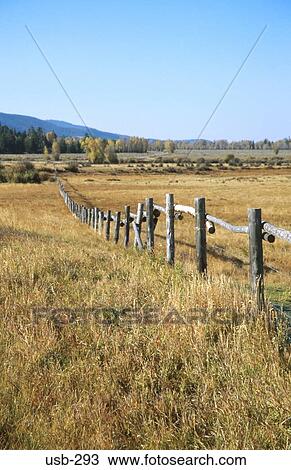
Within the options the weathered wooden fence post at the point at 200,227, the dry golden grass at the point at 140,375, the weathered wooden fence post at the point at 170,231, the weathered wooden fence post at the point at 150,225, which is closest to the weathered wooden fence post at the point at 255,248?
the dry golden grass at the point at 140,375

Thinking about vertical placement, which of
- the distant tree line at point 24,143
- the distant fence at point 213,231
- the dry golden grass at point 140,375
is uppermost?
the distant tree line at point 24,143

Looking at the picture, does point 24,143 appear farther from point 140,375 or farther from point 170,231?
point 140,375

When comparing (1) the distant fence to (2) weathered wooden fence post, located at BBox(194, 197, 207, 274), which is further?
(2) weathered wooden fence post, located at BBox(194, 197, 207, 274)

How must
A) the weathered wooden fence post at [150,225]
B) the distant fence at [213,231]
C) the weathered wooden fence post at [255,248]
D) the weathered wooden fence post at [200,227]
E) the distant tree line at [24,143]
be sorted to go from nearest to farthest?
1. the distant fence at [213,231]
2. the weathered wooden fence post at [255,248]
3. the weathered wooden fence post at [200,227]
4. the weathered wooden fence post at [150,225]
5. the distant tree line at [24,143]

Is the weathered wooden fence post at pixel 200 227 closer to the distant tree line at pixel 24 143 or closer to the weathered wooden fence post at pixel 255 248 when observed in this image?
the weathered wooden fence post at pixel 255 248

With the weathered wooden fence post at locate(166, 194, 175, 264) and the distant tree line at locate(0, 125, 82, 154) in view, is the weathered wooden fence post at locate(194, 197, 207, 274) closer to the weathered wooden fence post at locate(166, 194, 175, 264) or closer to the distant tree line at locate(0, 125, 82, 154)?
the weathered wooden fence post at locate(166, 194, 175, 264)

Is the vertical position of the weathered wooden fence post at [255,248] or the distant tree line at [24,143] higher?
the distant tree line at [24,143]

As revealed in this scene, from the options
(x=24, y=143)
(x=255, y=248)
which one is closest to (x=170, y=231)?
(x=255, y=248)

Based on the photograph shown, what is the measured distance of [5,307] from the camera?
5355 millimetres

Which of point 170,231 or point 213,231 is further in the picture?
point 170,231

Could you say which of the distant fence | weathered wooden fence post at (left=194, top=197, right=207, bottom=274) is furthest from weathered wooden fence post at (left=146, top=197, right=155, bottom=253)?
weathered wooden fence post at (left=194, top=197, right=207, bottom=274)

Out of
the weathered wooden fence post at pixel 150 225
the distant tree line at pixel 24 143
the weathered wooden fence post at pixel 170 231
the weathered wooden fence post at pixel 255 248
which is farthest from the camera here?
the distant tree line at pixel 24 143

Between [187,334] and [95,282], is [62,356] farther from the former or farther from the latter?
[95,282]
